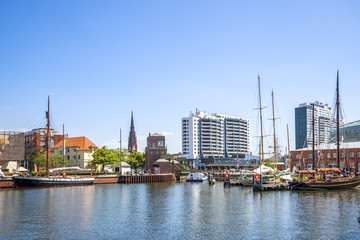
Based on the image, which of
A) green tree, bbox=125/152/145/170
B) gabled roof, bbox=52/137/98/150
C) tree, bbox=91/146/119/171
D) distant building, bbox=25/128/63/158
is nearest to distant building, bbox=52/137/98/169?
gabled roof, bbox=52/137/98/150

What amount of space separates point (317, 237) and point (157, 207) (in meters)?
22.7

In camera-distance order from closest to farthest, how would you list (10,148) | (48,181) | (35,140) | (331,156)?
1. (48,181)
2. (10,148)
3. (331,156)
4. (35,140)

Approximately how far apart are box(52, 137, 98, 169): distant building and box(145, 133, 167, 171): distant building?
25.7 m

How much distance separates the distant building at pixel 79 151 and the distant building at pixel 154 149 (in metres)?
25.7

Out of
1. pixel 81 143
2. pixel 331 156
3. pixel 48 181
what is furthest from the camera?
pixel 81 143

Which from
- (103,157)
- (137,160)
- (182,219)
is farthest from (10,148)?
(182,219)

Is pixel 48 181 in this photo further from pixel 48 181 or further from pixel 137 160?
pixel 137 160

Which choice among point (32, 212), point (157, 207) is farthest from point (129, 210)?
point (32, 212)

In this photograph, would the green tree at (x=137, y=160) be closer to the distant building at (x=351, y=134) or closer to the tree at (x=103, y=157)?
the tree at (x=103, y=157)

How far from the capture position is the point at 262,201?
166 feet

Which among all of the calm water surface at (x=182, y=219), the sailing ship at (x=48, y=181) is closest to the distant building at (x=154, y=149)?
the sailing ship at (x=48, y=181)

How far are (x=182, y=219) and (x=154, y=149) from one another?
390 feet

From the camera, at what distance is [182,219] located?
121ft

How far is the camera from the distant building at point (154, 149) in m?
154
